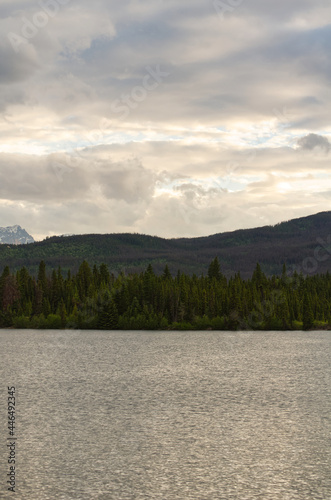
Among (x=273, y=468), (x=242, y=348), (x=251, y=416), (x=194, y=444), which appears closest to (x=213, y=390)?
(x=251, y=416)

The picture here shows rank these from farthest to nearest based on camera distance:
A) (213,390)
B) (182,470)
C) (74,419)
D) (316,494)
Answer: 1. (213,390)
2. (74,419)
3. (182,470)
4. (316,494)

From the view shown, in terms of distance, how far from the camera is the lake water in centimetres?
3148

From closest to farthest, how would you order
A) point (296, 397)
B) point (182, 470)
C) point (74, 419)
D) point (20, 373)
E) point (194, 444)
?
point (182, 470) → point (194, 444) → point (74, 419) → point (296, 397) → point (20, 373)

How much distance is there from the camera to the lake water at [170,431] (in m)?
31.5

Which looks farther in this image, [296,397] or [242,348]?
[242,348]

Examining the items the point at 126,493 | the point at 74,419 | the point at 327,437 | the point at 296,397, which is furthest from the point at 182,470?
the point at 296,397

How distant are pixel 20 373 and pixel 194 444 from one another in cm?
4924

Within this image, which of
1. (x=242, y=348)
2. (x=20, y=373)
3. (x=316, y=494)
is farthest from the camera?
(x=242, y=348)

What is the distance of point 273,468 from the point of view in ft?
115

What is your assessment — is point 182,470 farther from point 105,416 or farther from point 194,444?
point 105,416

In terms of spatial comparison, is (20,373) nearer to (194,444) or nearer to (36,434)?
(36,434)

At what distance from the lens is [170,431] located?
149 ft

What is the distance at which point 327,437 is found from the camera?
4325 cm

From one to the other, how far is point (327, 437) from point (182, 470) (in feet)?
45.2
